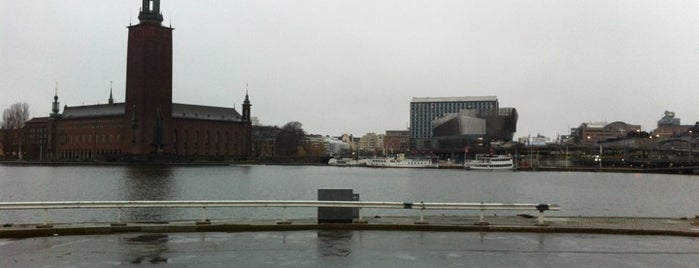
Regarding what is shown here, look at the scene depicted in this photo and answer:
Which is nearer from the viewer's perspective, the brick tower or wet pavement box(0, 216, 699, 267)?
wet pavement box(0, 216, 699, 267)

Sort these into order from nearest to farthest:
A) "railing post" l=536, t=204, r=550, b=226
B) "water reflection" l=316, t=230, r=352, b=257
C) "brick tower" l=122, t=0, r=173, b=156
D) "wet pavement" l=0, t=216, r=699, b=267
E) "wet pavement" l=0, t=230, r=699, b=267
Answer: "wet pavement" l=0, t=230, r=699, b=267 < "wet pavement" l=0, t=216, r=699, b=267 < "water reflection" l=316, t=230, r=352, b=257 < "railing post" l=536, t=204, r=550, b=226 < "brick tower" l=122, t=0, r=173, b=156

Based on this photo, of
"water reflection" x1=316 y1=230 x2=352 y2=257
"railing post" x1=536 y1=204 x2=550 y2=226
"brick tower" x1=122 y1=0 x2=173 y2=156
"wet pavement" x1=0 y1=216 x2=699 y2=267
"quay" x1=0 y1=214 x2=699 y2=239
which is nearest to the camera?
"wet pavement" x1=0 y1=216 x2=699 y2=267

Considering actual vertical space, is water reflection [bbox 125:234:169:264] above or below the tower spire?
below

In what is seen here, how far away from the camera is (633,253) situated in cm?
1577

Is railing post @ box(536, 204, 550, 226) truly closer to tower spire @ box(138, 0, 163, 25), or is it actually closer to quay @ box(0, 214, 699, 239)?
quay @ box(0, 214, 699, 239)

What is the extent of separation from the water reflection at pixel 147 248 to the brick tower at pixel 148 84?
524ft

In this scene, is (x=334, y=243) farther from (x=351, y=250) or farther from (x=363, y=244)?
(x=351, y=250)

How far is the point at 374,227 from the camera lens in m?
19.7

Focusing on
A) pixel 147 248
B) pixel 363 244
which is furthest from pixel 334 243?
pixel 147 248

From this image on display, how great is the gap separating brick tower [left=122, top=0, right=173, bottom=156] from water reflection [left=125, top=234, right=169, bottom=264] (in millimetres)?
159617

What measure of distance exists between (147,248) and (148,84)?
163020 mm

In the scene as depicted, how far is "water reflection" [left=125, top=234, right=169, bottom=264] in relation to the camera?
555 inches

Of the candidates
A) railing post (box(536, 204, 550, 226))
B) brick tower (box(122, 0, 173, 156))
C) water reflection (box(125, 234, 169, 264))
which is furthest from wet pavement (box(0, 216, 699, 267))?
brick tower (box(122, 0, 173, 156))

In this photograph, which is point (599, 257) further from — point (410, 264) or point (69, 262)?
point (69, 262)
